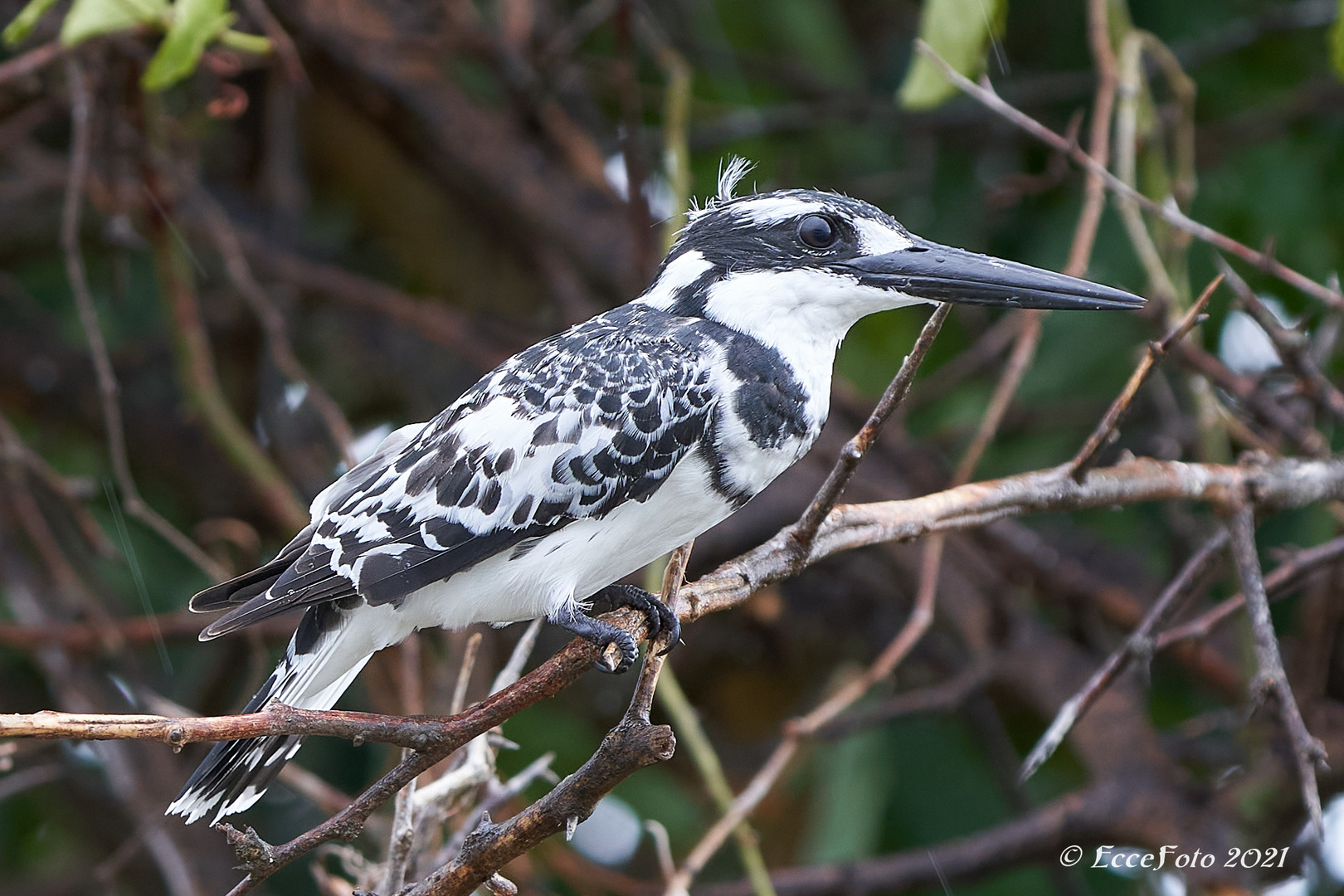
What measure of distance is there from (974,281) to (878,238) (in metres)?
0.14

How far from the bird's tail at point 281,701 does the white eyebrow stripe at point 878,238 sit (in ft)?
2.52

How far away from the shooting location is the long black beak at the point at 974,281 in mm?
1471

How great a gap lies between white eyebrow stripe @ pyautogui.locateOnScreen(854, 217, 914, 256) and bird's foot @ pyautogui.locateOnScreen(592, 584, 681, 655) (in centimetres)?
49

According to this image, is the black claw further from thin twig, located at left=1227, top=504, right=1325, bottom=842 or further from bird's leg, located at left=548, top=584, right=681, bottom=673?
thin twig, located at left=1227, top=504, right=1325, bottom=842

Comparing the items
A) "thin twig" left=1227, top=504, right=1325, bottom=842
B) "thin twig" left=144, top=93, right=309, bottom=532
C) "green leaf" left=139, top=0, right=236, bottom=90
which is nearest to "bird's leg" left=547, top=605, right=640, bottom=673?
"thin twig" left=1227, top=504, right=1325, bottom=842

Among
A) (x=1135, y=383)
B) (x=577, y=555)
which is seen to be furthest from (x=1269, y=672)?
(x=577, y=555)

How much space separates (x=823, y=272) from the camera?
159cm

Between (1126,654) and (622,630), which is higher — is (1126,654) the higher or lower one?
the lower one

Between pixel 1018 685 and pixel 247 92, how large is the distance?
216 cm

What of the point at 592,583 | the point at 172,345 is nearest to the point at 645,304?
the point at 592,583

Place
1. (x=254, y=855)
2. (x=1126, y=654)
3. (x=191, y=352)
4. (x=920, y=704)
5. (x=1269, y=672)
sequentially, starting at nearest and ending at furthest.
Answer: (x=254, y=855) → (x=1269, y=672) → (x=1126, y=654) → (x=920, y=704) → (x=191, y=352)

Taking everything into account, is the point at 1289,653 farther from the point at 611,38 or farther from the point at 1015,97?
the point at 611,38

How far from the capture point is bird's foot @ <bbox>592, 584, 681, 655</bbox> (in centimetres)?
146

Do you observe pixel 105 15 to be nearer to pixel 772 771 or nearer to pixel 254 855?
pixel 254 855
